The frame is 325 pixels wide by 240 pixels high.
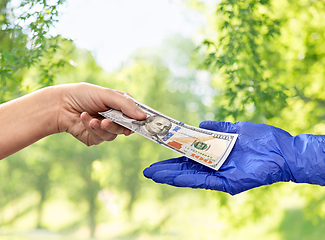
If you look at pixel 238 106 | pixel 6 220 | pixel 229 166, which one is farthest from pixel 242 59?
pixel 6 220

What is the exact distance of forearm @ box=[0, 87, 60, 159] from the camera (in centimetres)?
113

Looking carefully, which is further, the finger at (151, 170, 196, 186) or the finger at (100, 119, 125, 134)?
the finger at (100, 119, 125, 134)

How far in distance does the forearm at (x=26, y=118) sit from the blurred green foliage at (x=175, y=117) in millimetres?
878

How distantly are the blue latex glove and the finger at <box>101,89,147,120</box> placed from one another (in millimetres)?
330

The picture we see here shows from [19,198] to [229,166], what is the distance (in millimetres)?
7816

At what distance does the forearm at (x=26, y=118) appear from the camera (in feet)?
3.69

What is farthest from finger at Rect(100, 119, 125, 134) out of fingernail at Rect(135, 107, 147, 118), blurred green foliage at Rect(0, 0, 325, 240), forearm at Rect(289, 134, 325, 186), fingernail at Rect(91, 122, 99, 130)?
blurred green foliage at Rect(0, 0, 325, 240)

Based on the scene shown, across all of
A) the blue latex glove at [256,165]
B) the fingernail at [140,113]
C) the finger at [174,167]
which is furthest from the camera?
the fingernail at [140,113]

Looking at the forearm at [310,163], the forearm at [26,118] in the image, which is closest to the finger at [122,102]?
the forearm at [26,118]

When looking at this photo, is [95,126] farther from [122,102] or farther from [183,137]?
[183,137]

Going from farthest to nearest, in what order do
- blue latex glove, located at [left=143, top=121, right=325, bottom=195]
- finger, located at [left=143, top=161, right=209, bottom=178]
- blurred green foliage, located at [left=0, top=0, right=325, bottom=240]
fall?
1. blurred green foliage, located at [left=0, top=0, right=325, bottom=240]
2. finger, located at [left=143, top=161, right=209, bottom=178]
3. blue latex glove, located at [left=143, top=121, right=325, bottom=195]

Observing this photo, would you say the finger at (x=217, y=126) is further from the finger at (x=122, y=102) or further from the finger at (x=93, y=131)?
the finger at (x=93, y=131)

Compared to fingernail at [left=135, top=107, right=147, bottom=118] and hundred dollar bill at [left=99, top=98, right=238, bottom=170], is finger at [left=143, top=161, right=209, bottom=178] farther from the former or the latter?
fingernail at [left=135, top=107, right=147, bottom=118]

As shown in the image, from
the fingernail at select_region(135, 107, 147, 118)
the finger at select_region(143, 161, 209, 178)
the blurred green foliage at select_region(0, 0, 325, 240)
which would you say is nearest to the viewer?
the finger at select_region(143, 161, 209, 178)
